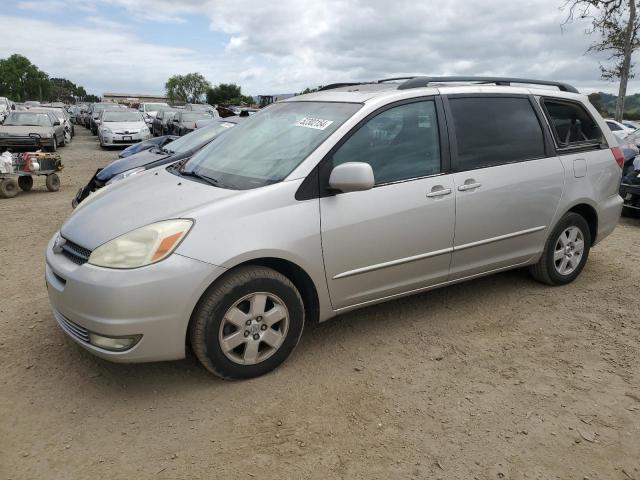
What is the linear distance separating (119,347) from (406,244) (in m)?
1.93

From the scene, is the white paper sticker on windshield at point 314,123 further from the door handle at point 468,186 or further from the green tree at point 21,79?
the green tree at point 21,79

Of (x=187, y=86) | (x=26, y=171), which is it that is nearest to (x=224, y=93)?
(x=187, y=86)

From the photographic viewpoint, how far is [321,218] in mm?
3242

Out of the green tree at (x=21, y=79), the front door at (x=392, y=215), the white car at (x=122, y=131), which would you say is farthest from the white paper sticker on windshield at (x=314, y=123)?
the green tree at (x=21, y=79)

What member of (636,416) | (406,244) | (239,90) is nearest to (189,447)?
(406,244)

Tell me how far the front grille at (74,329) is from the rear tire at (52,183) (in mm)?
7901

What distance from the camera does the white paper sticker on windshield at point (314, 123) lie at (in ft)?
11.6

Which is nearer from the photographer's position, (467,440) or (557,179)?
(467,440)

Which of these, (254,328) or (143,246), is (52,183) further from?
(254,328)

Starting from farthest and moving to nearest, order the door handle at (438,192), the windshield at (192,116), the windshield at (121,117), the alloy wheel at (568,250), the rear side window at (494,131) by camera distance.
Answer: the windshield at (121,117) < the windshield at (192,116) < the alloy wheel at (568,250) < the rear side window at (494,131) < the door handle at (438,192)

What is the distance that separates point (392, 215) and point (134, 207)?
5.44 ft

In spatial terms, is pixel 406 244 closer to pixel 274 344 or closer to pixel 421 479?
pixel 274 344

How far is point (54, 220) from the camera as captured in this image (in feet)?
24.6

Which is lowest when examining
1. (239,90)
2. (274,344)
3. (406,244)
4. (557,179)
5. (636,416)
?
(636,416)
